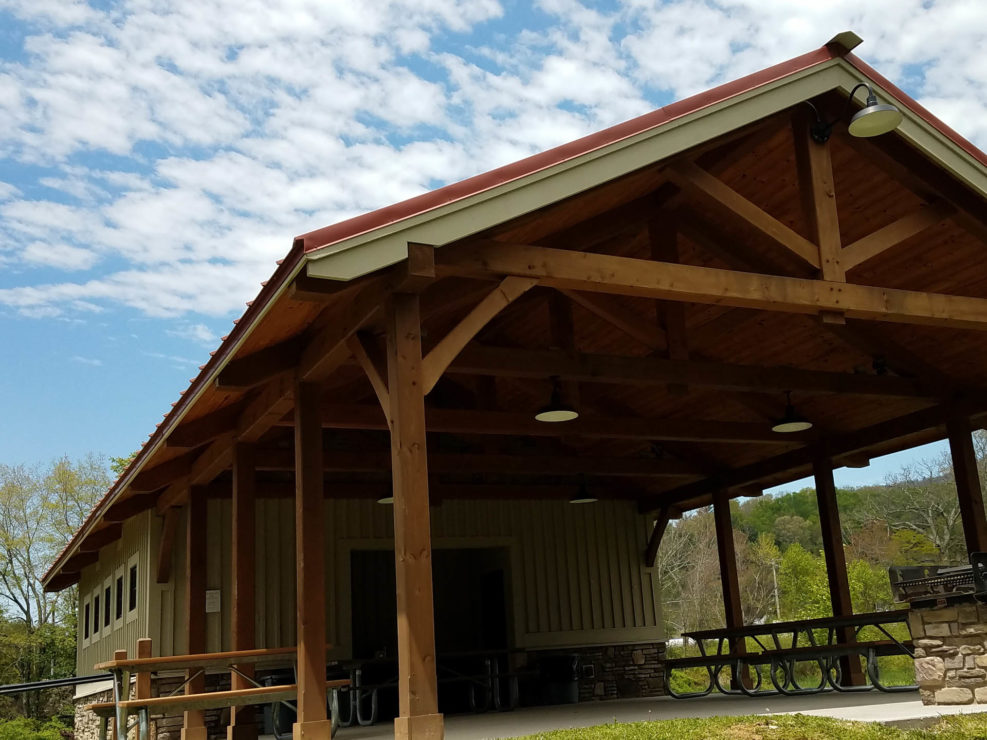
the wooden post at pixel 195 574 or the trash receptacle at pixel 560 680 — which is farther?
the trash receptacle at pixel 560 680

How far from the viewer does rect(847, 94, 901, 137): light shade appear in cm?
738

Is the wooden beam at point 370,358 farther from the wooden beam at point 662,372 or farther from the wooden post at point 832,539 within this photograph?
the wooden post at point 832,539

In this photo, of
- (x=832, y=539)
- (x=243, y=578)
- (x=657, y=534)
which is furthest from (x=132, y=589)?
(x=832, y=539)

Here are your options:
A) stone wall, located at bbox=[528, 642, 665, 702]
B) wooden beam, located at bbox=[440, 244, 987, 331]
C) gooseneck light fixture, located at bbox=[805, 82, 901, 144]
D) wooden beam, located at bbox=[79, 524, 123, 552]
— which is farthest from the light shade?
wooden beam, located at bbox=[79, 524, 123, 552]

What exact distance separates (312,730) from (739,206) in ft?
16.1

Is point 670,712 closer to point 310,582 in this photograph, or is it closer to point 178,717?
point 310,582

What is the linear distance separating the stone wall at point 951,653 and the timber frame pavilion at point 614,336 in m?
2.30

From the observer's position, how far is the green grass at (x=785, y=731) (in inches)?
233

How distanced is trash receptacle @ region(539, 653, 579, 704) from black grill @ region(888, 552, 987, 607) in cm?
630

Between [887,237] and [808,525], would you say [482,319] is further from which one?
[808,525]

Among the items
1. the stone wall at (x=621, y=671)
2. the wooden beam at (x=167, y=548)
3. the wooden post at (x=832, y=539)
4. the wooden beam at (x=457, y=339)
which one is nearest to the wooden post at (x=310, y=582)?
the wooden beam at (x=457, y=339)

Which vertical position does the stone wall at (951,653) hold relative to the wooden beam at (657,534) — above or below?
below

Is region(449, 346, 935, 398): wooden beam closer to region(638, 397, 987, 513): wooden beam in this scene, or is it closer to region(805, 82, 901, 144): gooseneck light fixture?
region(638, 397, 987, 513): wooden beam

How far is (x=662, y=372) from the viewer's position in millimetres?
10164
